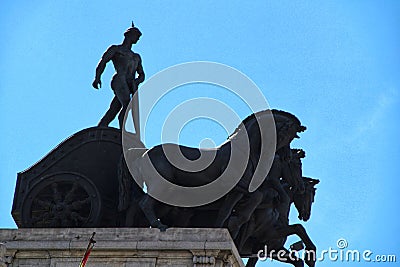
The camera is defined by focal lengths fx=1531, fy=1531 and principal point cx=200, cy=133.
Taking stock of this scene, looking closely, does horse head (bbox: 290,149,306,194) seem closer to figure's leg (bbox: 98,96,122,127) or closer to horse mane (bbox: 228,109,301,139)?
horse mane (bbox: 228,109,301,139)

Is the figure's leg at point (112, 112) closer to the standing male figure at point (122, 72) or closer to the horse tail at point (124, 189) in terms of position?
the standing male figure at point (122, 72)

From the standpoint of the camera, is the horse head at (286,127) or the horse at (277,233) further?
the horse at (277,233)

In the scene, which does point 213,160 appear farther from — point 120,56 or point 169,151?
point 120,56

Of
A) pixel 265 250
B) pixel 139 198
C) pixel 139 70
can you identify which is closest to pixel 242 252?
pixel 265 250

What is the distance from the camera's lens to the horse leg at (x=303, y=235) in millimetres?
30859

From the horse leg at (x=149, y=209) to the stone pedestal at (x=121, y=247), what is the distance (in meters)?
0.33

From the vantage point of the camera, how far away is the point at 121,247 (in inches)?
1139

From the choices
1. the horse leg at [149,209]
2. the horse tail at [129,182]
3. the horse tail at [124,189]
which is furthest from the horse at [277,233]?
the horse tail at [124,189]

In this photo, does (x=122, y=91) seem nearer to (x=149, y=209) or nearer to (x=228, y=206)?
(x=149, y=209)

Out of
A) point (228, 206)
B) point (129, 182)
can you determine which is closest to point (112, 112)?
point (129, 182)

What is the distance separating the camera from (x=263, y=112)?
100 ft

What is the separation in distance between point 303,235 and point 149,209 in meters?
3.37

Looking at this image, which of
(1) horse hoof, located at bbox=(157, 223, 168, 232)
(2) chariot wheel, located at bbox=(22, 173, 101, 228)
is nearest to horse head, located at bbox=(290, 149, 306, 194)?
(1) horse hoof, located at bbox=(157, 223, 168, 232)

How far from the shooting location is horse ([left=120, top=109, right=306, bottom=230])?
98.1ft
